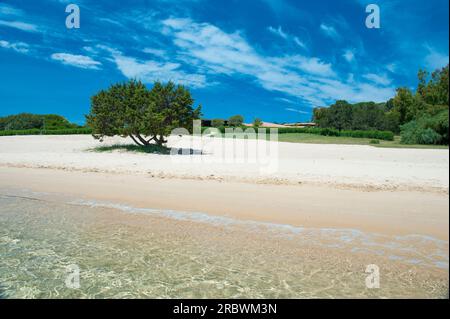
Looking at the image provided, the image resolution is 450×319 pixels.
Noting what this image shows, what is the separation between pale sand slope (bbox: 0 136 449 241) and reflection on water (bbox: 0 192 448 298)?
0.79 m

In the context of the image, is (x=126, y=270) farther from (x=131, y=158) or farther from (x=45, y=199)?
(x=131, y=158)

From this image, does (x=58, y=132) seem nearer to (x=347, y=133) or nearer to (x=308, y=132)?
(x=308, y=132)

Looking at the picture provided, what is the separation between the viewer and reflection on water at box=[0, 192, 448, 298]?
460 centimetres

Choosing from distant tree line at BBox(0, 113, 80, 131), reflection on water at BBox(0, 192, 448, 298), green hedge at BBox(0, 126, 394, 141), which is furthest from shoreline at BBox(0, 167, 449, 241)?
distant tree line at BBox(0, 113, 80, 131)

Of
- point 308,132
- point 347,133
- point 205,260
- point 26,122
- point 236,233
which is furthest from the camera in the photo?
point 26,122

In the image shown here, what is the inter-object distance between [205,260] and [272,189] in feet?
19.4

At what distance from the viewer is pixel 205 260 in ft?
18.5

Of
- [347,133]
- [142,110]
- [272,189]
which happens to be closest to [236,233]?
[272,189]

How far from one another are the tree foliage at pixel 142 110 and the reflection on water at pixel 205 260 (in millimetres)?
14616

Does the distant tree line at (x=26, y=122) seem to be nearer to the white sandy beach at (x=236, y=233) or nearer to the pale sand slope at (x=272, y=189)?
the pale sand slope at (x=272, y=189)

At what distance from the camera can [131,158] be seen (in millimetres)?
20016

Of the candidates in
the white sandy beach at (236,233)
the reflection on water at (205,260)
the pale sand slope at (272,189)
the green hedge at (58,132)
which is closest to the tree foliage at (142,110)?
the pale sand slope at (272,189)

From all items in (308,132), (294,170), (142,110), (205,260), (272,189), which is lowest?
(205,260)
